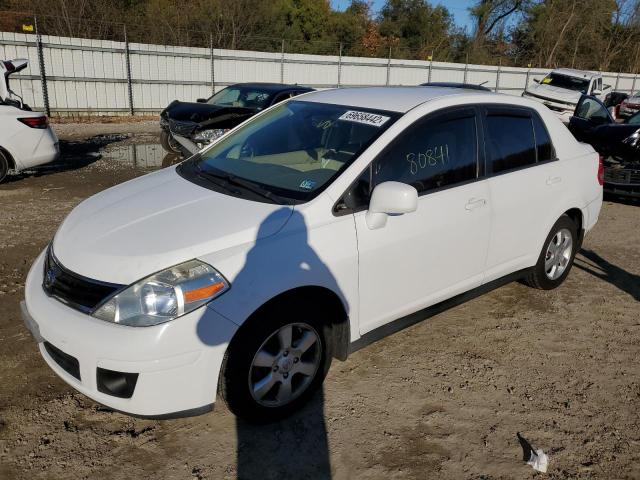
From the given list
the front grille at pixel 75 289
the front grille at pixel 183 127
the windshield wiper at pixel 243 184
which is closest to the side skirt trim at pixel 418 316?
the windshield wiper at pixel 243 184

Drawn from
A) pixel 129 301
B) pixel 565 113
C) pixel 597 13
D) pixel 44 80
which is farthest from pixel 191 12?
pixel 597 13

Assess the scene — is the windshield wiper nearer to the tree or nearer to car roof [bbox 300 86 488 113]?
car roof [bbox 300 86 488 113]

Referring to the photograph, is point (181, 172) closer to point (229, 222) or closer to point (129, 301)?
point (229, 222)

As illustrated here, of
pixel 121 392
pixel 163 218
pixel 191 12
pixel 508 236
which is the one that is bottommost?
pixel 121 392

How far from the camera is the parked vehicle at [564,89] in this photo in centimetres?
1638

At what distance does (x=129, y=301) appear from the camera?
244cm

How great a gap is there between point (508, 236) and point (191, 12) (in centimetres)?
2339

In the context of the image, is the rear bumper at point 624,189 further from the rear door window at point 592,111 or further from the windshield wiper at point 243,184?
the windshield wiper at point 243,184

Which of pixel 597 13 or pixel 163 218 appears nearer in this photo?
pixel 163 218

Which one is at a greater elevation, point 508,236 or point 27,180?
point 508,236

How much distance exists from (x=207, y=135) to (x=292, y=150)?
5.85m

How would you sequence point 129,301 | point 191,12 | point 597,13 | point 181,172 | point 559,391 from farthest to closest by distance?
point 597,13 < point 191,12 < point 181,172 < point 559,391 < point 129,301

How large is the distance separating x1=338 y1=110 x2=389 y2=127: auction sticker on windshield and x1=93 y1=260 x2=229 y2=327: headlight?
150 cm

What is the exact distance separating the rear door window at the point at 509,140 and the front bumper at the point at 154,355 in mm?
2340
